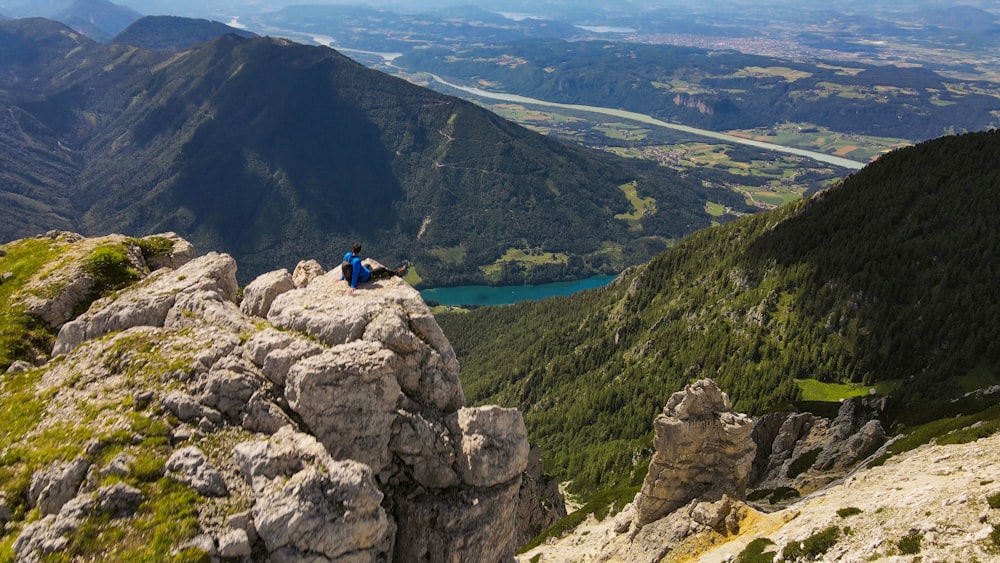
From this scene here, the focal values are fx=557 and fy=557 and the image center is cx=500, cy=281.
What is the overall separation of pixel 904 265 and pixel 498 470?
5394 inches

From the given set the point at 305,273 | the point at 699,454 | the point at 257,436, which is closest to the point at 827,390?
the point at 699,454

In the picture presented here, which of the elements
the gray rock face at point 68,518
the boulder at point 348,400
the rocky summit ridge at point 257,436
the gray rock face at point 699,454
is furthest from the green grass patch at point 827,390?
the gray rock face at point 68,518

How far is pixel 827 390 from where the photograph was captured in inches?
4547

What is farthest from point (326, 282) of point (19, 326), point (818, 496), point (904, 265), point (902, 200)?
point (902, 200)

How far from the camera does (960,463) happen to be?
40.0 m

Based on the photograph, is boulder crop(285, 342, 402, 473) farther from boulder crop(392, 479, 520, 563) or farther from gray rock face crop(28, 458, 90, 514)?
gray rock face crop(28, 458, 90, 514)

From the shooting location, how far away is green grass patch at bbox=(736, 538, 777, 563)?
38.2 m

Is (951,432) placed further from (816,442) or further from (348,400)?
(348,400)

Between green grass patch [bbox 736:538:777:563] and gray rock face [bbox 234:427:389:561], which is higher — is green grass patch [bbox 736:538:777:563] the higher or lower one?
the lower one

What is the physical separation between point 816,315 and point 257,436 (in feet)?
467

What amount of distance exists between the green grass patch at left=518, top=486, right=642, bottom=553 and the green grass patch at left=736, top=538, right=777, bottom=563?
127ft

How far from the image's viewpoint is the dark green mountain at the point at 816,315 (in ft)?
359

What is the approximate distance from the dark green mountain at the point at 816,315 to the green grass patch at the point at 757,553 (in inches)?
2222

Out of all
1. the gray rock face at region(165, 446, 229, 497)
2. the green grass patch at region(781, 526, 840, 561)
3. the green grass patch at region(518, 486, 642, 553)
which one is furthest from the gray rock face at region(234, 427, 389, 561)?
the green grass patch at region(518, 486, 642, 553)
